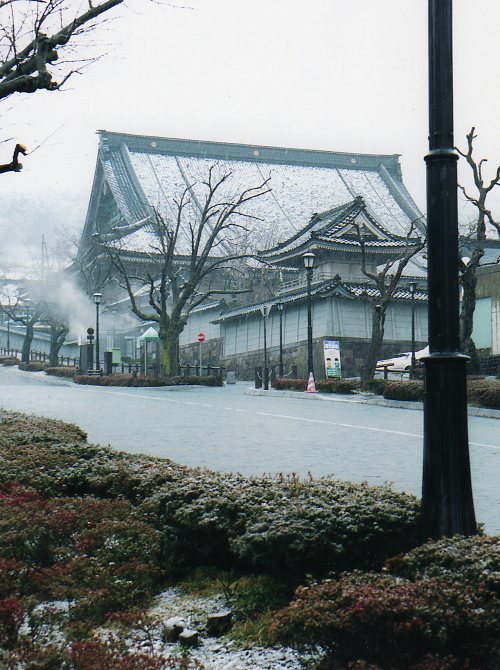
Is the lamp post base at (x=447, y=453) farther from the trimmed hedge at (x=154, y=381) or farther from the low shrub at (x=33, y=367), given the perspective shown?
the low shrub at (x=33, y=367)

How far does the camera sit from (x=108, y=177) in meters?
61.8

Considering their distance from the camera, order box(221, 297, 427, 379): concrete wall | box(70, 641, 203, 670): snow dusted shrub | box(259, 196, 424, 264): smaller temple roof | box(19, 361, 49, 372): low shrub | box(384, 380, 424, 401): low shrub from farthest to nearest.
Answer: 1. box(19, 361, 49, 372): low shrub
2. box(259, 196, 424, 264): smaller temple roof
3. box(221, 297, 427, 379): concrete wall
4. box(384, 380, 424, 401): low shrub
5. box(70, 641, 203, 670): snow dusted shrub

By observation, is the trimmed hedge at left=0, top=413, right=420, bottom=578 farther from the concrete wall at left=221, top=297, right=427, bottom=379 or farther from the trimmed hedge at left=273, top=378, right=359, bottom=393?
the concrete wall at left=221, top=297, right=427, bottom=379

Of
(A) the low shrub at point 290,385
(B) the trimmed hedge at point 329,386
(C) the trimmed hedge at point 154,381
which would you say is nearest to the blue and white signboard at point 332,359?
(A) the low shrub at point 290,385

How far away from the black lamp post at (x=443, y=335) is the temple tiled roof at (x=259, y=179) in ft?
171

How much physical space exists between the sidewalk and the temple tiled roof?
1065 inches

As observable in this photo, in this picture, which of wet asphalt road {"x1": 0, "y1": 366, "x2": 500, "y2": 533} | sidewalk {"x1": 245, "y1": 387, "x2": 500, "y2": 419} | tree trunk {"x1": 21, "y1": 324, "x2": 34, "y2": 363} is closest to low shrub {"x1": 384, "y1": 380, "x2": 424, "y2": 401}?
sidewalk {"x1": 245, "y1": 387, "x2": 500, "y2": 419}

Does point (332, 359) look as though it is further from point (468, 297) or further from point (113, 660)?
point (113, 660)

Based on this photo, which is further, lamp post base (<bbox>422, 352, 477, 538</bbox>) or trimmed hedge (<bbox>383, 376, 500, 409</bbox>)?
trimmed hedge (<bbox>383, 376, 500, 409</bbox>)

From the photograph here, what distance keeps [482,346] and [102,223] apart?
32431mm

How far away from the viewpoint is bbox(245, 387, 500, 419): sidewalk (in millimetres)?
21891

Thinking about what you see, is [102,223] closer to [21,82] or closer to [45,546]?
[21,82]

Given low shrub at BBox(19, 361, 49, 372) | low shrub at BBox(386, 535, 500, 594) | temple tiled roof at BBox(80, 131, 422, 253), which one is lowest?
low shrub at BBox(386, 535, 500, 594)

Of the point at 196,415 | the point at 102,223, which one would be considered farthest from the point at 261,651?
the point at 102,223
